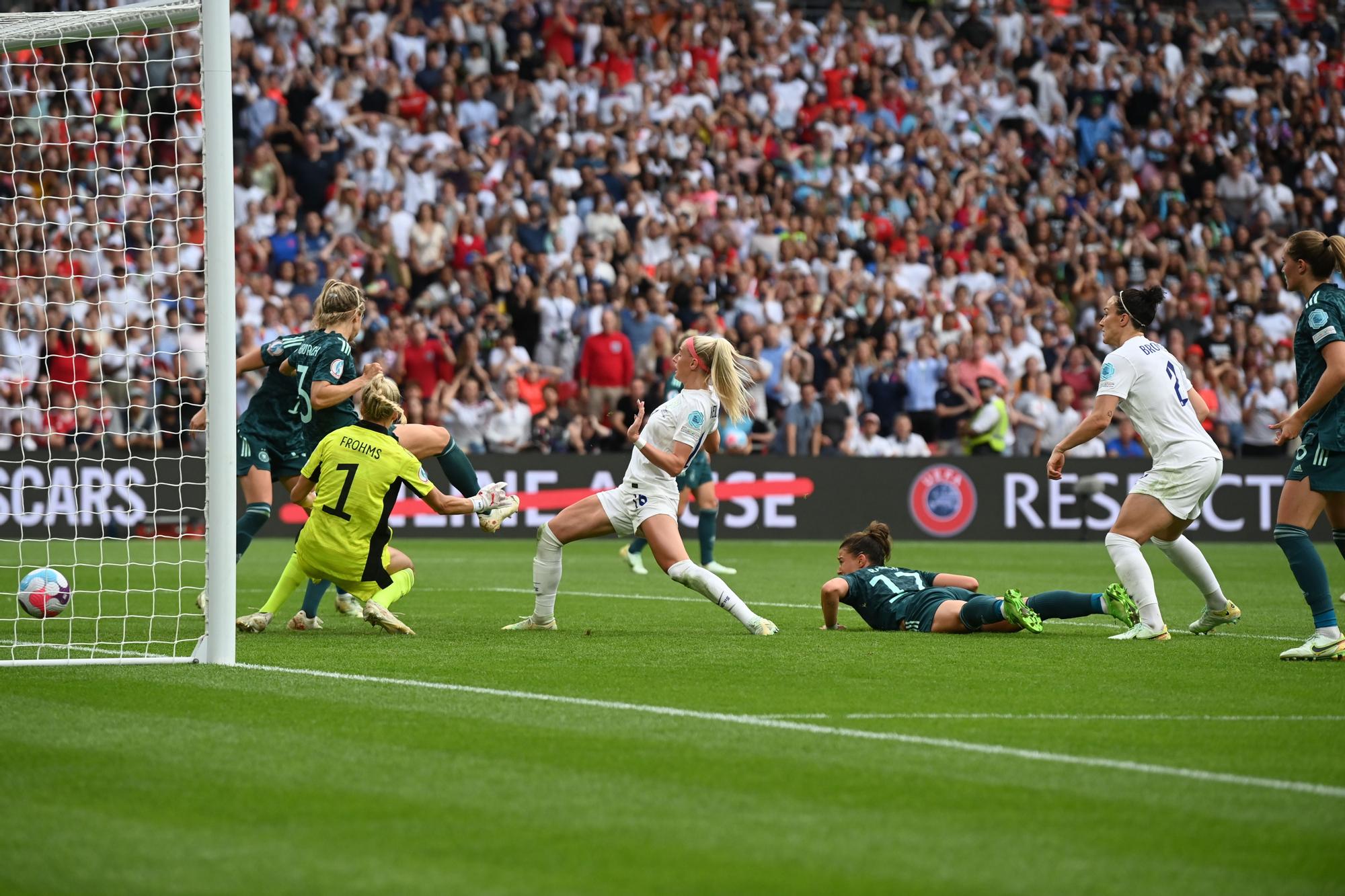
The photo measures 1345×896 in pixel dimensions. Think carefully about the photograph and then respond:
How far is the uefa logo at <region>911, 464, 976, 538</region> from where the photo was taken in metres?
23.2

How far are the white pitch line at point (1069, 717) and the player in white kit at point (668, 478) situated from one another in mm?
3112

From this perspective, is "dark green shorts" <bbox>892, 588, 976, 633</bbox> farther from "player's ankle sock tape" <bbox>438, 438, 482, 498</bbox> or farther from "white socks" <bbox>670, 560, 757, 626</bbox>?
"player's ankle sock tape" <bbox>438, 438, 482, 498</bbox>

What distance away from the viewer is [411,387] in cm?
2186

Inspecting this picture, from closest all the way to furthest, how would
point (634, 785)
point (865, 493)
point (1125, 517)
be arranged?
point (634, 785), point (1125, 517), point (865, 493)

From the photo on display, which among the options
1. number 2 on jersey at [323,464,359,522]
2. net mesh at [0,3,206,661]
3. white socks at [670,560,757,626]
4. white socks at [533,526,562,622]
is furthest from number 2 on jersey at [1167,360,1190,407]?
net mesh at [0,3,206,661]

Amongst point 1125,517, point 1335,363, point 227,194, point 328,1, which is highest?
point 328,1

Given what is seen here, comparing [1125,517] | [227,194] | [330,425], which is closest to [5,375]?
[330,425]

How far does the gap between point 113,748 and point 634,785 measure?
6.32 ft

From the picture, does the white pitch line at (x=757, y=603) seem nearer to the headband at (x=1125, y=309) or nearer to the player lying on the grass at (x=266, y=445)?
the headband at (x=1125, y=309)

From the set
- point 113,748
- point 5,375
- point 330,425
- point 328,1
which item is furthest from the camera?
point 328,1

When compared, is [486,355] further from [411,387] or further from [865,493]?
[865,493]

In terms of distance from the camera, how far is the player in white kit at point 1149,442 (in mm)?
9688

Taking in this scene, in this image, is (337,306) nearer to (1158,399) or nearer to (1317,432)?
(1158,399)

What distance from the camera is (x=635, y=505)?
10.1 meters
